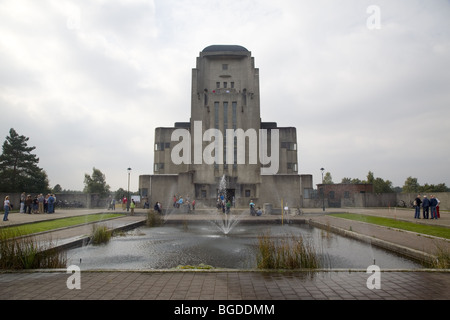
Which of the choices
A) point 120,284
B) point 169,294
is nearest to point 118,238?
point 120,284

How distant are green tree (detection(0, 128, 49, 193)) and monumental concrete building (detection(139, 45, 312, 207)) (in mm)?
21609

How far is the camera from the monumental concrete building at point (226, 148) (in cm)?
4234

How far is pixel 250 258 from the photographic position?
9.12m

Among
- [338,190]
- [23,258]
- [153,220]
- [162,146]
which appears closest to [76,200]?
[162,146]

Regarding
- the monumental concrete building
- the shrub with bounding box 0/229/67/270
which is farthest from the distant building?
the shrub with bounding box 0/229/67/270

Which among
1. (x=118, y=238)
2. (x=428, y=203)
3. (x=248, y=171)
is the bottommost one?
(x=118, y=238)

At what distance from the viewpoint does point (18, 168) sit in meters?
50.9

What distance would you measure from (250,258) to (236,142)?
36.7 m

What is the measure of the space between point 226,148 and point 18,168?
126 ft

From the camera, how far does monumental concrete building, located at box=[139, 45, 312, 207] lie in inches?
1667

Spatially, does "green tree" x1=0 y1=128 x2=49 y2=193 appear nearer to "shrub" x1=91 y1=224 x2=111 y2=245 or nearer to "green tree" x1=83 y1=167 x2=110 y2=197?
"green tree" x1=83 y1=167 x2=110 y2=197

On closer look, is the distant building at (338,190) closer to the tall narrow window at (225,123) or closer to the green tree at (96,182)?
the tall narrow window at (225,123)

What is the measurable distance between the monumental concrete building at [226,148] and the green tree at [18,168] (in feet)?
70.9
